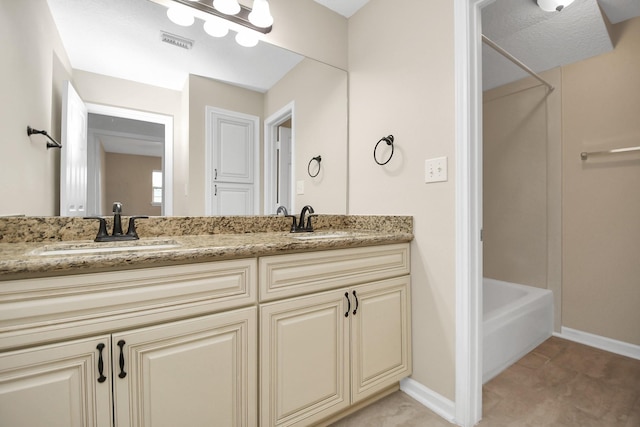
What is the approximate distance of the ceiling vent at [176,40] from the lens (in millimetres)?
1460

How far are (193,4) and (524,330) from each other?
2826 millimetres

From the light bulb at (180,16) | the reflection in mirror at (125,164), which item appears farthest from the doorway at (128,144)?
the light bulb at (180,16)

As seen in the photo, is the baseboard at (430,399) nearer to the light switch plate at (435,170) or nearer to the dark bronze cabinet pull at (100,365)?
the light switch plate at (435,170)

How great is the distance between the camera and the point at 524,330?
2045 mm

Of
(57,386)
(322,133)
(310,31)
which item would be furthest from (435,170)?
(57,386)

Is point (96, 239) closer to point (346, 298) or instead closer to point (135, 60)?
point (135, 60)

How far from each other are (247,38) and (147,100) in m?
0.66

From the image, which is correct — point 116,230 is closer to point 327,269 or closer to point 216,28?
point 327,269

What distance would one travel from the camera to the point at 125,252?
3.05 ft

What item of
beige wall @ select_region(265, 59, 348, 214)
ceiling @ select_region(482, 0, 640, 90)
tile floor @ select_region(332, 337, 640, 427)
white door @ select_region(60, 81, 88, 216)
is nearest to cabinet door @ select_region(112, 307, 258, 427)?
tile floor @ select_region(332, 337, 640, 427)

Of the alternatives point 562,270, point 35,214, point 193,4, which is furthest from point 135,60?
point 562,270

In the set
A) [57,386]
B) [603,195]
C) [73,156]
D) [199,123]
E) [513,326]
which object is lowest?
[513,326]

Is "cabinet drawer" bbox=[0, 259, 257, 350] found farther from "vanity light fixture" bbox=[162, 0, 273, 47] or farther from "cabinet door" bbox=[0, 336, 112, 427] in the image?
"vanity light fixture" bbox=[162, 0, 273, 47]

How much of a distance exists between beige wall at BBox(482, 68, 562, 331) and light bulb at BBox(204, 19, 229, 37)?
8.22 feet
